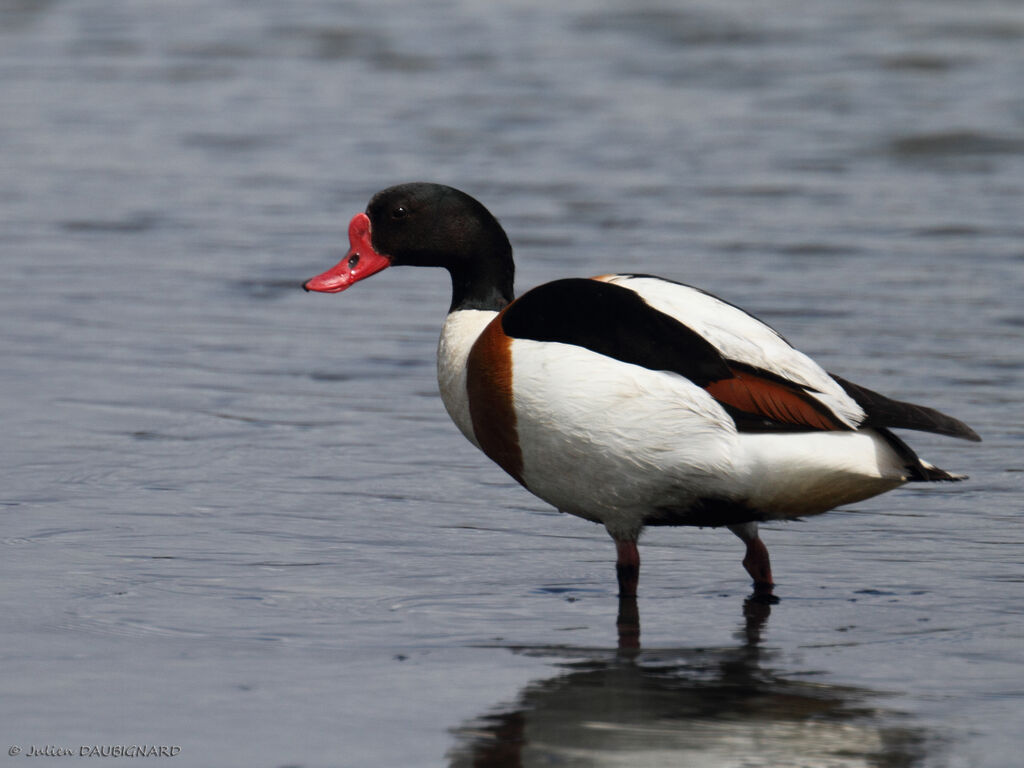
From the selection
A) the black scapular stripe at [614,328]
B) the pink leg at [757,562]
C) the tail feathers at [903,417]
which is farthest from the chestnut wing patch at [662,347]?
the pink leg at [757,562]

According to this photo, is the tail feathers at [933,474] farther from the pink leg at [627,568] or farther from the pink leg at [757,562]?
the pink leg at [627,568]

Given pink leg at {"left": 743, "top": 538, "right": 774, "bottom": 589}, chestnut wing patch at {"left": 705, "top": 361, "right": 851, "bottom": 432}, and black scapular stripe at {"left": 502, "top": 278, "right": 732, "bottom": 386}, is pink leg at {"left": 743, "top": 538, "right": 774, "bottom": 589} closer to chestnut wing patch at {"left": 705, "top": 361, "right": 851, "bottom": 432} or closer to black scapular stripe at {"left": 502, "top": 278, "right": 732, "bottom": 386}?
chestnut wing patch at {"left": 705, "top": 361, "right": 851, "bottom": 432}

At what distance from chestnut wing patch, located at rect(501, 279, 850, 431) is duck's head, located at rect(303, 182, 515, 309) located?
66 centimetres

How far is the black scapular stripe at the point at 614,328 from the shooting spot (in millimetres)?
4832

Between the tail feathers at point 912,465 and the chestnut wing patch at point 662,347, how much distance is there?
18 centimetres

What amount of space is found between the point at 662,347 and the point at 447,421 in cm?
251

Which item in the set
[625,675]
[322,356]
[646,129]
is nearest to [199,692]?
[625,675]

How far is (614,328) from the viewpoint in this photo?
488 centimetres

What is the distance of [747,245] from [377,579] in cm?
567

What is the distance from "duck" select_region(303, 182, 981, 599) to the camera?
4.79 metres

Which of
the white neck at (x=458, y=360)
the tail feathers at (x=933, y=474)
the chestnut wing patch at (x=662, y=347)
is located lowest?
the tail feathers at (x=933, y=474)

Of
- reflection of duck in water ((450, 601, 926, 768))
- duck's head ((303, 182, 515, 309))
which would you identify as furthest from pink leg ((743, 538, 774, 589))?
duck's head ((303, 182, 515, 309))

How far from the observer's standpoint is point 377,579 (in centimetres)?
523

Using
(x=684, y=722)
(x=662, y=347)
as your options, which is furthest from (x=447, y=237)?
(x=684, y=722)
